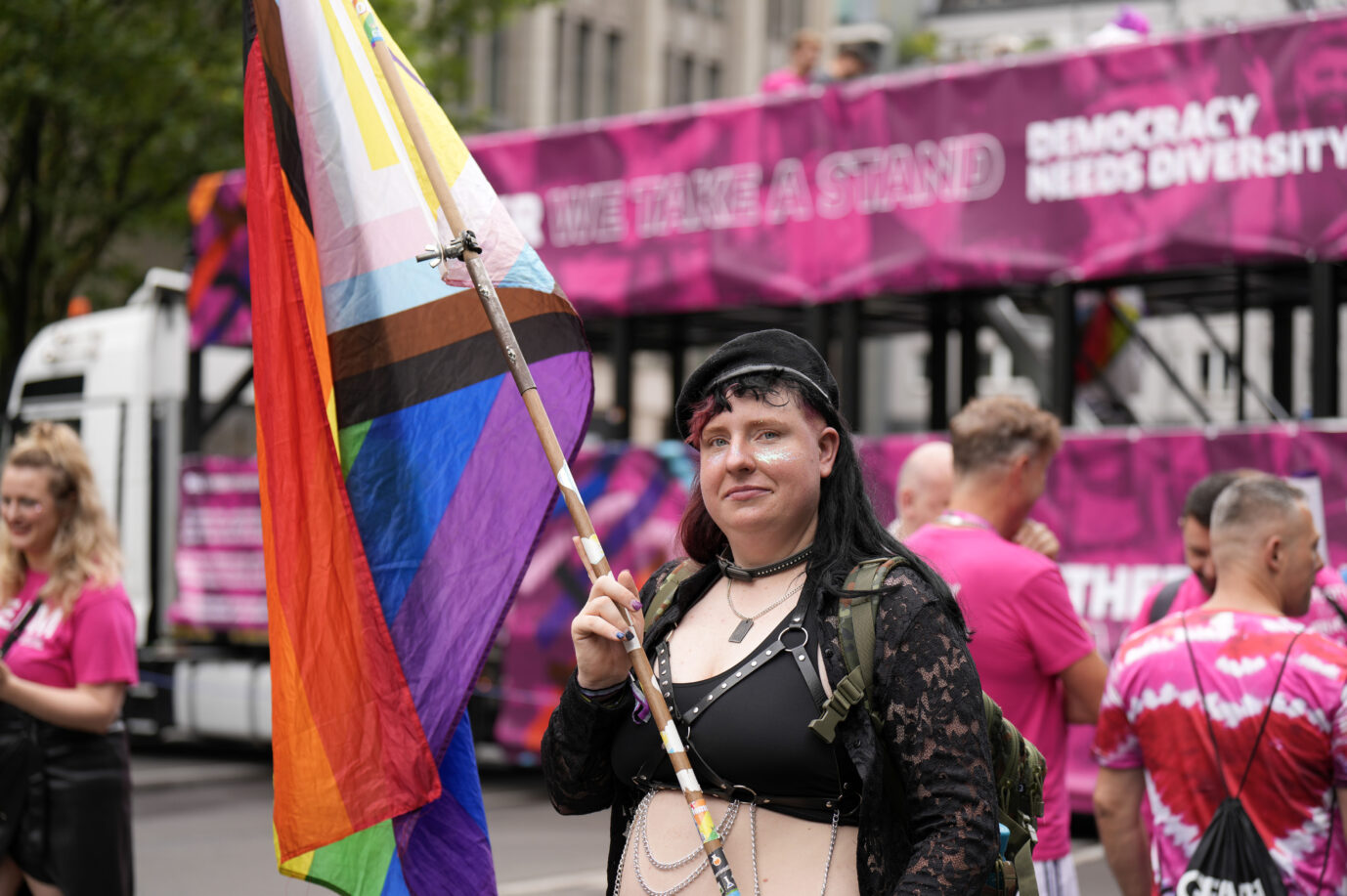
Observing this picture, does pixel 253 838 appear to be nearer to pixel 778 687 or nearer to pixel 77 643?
pixel 77 643

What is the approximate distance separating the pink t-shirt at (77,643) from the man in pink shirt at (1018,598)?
7.40 ft

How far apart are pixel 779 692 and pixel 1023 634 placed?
169 cm

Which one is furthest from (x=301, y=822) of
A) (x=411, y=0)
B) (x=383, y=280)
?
(x=411, y=0)

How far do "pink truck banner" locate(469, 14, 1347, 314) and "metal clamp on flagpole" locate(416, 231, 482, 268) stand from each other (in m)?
6.61

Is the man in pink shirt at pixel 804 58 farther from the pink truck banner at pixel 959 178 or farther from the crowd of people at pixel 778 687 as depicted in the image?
the crowd of people at pixel 778 687

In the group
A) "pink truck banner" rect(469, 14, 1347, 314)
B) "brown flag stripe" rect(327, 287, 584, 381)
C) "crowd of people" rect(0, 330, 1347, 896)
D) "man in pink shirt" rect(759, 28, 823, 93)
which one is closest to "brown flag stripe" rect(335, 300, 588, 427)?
"brown flag stripe" rect(327, 287, 584, 381)

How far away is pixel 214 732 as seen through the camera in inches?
508

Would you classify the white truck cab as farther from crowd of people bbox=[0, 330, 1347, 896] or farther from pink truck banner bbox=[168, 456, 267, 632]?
crowd of people bbox=[0, 330, 1347, 896]

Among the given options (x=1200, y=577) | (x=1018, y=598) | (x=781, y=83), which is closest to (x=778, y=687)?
(x=1018, y=598)

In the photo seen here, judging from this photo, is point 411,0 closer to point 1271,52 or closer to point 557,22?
point 1271,52

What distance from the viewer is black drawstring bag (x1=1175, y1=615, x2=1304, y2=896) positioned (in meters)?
3.79

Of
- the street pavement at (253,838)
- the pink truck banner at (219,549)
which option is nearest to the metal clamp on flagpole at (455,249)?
the street pavement at (253,838)

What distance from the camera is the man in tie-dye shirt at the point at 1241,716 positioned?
3799mm

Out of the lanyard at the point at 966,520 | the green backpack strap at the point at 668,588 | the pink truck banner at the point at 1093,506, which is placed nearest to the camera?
the green backpack strap at the point at 668,588
